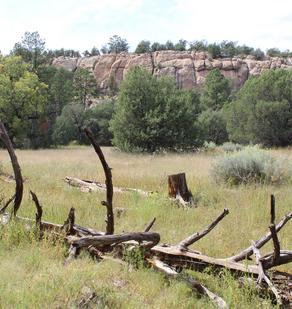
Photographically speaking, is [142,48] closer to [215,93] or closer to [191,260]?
[215,93]

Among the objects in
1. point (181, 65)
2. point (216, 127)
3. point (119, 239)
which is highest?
point (181, 65)

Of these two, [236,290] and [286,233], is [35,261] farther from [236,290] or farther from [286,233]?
[286,233]

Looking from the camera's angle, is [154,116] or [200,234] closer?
[200,234]

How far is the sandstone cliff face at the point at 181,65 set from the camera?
9519 centimetres

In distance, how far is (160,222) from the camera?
7.02 meters

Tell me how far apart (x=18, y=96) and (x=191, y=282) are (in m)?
41.4

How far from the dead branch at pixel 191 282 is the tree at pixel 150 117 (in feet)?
83.5

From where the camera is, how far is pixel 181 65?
98188 millimetres

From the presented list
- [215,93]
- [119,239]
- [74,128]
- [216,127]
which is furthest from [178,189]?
[215,93]

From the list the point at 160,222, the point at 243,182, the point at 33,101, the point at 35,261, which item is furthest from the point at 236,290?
the point at 33,101

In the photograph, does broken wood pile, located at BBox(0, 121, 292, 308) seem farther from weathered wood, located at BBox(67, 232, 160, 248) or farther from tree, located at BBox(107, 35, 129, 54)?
tree, located at BBox(107, 35, 129, 54)

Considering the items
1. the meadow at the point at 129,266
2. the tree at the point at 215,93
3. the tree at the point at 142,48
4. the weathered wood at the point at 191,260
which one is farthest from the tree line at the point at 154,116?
the tree at the point at 142,48

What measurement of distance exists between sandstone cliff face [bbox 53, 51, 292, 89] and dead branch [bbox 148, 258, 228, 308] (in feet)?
294

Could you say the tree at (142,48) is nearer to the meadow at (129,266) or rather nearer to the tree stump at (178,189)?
the tree stump at (178,189)
